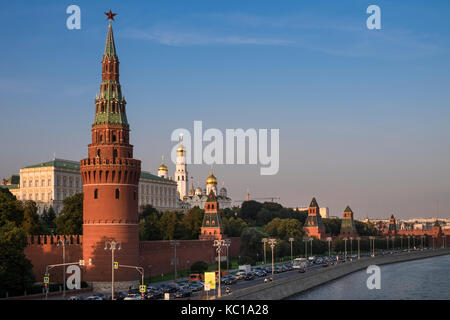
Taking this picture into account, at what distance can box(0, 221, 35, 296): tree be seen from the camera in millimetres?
A: 62719

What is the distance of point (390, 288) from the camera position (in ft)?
305

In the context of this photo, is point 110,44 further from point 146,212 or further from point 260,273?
point 146,212

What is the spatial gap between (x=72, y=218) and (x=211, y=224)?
36624mm

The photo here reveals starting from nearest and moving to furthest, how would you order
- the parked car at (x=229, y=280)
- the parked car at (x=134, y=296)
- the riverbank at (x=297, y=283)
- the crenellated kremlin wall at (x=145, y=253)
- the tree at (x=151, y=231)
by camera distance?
the parked car at (x=134, y=296) < the riverbank at (x=297, y=283) < the crenellated kremlin wall at (x=145, y=253) < the parked car at (x=229, y=280) < the tree at (x=151, y=231)

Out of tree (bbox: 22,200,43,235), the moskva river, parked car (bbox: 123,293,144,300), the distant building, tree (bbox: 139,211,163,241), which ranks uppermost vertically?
the distant building

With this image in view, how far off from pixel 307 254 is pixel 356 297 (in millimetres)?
67357

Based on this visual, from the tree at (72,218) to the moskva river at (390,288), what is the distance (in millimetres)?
29883

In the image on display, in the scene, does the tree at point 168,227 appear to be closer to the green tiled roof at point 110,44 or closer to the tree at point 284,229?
the tree at point 284,229

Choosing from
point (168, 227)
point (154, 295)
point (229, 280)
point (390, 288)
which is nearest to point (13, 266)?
point (154, 295)

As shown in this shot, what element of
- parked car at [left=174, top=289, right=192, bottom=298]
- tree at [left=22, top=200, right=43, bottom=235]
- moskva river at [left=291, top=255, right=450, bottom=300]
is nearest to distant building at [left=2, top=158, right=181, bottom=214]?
tree at [left=22, top=200, right=43, bottom=235]

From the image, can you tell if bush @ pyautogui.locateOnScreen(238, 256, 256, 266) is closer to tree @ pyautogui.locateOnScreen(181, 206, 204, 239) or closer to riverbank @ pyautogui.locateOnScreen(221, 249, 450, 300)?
tree @ pyautogui.locateOnScreen(181, 206, 204, 239)

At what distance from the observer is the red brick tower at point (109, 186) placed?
72.4 meters

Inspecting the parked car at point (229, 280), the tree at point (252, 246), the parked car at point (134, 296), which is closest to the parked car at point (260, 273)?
Result: the parked car at point (229, 280)

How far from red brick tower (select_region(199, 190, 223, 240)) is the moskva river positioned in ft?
78.1
